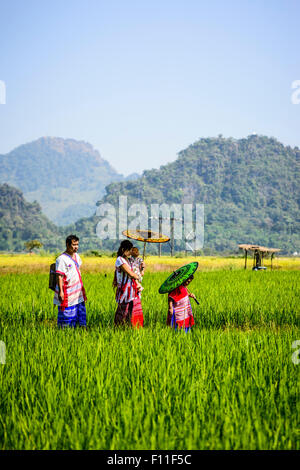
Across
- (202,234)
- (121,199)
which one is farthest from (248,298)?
(121,199)

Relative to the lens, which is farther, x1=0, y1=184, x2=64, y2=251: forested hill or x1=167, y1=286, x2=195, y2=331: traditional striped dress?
x1=0, y1=184, x2=64, y2=251: forested hill

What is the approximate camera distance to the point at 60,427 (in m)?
2.18

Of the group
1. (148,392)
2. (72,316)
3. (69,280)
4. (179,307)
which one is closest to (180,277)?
(179,307)

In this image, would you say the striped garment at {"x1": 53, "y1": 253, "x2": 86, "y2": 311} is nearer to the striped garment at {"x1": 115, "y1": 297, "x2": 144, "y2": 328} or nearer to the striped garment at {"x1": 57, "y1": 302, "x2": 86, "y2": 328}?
the striped garment at {"x1": 57, "y1": 302, "x2": 86, "y2": 328}

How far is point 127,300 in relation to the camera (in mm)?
4516

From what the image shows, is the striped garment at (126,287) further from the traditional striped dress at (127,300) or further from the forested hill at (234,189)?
the forested hill at (234,189)

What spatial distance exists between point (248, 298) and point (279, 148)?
460 feet

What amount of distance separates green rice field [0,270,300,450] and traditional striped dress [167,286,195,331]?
16 cm

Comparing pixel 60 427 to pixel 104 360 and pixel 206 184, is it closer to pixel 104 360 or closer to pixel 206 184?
pixel 104 360

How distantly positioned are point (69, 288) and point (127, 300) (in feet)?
1.94

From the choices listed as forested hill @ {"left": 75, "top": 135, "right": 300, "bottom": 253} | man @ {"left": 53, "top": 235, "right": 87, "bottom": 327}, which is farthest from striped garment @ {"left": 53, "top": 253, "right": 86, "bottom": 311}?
forested hill @ {"left": 75, "top": 135, "right": 300, "bottom": 253}

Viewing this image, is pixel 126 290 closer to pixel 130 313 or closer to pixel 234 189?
pixel 130 313

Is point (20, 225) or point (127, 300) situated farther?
point (20, 225)

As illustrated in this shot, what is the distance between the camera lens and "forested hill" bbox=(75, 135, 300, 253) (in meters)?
103
